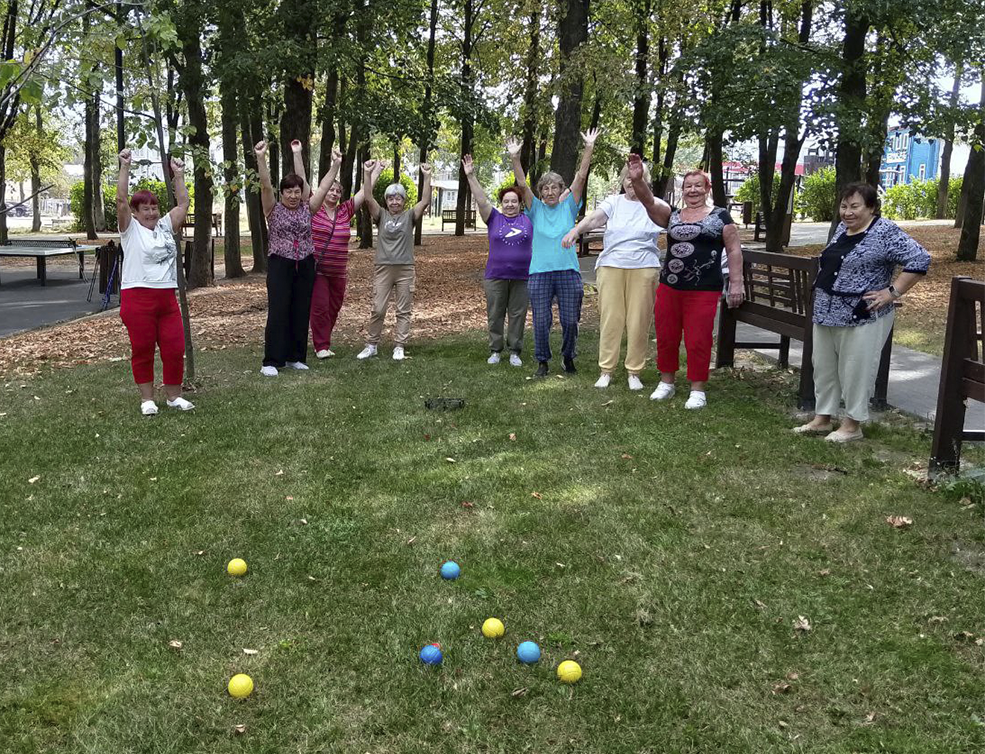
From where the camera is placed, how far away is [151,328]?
6.11 m

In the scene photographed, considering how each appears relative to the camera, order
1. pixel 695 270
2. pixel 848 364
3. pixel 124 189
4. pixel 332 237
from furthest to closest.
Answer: pixel 332 237, pixel 695 270, pixel 124 189, pixel 848 364

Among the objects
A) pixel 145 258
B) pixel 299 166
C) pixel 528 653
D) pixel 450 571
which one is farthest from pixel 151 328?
pixel 528 653

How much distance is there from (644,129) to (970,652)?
1964 cm

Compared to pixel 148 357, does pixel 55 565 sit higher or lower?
lower

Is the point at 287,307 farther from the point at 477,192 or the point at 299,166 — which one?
the point at 477,192

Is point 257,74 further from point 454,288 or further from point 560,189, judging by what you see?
point 560,189

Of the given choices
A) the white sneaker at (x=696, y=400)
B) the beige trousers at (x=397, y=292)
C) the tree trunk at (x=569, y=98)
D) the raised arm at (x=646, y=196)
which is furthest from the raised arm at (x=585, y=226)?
the tree trunk at (x=569, y=98)

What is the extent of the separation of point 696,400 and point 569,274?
171 centimetres

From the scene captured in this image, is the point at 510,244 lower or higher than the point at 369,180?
lower

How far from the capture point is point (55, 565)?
377 cm

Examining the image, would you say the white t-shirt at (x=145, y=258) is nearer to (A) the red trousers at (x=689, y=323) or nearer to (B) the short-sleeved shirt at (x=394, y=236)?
(B) the short-sleeved shirt at (x=394, y=236)

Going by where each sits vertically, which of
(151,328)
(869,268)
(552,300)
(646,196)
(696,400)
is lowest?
(696,400)

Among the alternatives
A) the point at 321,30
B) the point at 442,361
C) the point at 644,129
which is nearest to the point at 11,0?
the point at 321,30

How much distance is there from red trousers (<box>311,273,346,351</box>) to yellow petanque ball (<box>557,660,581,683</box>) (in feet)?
19.9
